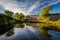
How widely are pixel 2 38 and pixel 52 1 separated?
7010 millimetres

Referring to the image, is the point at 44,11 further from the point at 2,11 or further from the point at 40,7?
the point at 2,11

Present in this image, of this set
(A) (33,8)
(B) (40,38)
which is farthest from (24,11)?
(B) (40,38)

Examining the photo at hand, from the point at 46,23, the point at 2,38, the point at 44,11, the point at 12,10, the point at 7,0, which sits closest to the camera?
the point at 2,38

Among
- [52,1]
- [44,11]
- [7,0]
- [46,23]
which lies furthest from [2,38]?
[44,11]

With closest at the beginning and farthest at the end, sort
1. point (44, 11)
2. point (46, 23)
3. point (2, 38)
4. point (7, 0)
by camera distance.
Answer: point (2, 38) → point (7, 0) → point (46, 23) → point (44, 11)

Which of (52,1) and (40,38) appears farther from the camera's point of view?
(52,1)

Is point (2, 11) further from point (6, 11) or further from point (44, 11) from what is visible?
point (44, 11)

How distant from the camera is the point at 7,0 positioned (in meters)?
14.8

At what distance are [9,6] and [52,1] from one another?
12.3 ft

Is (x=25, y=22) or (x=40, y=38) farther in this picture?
(x=25, y=22)

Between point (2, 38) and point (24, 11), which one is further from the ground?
point (24, 11)

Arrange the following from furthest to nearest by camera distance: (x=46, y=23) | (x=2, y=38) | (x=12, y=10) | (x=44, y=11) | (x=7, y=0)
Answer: (x=44, y=11)
(x=46, y=23)
(x=12, y=10)
(x=7, y=0)
(x=2, y=38)

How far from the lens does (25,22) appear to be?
17953 millimetres

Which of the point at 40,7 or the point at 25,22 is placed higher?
the point at 40,7
